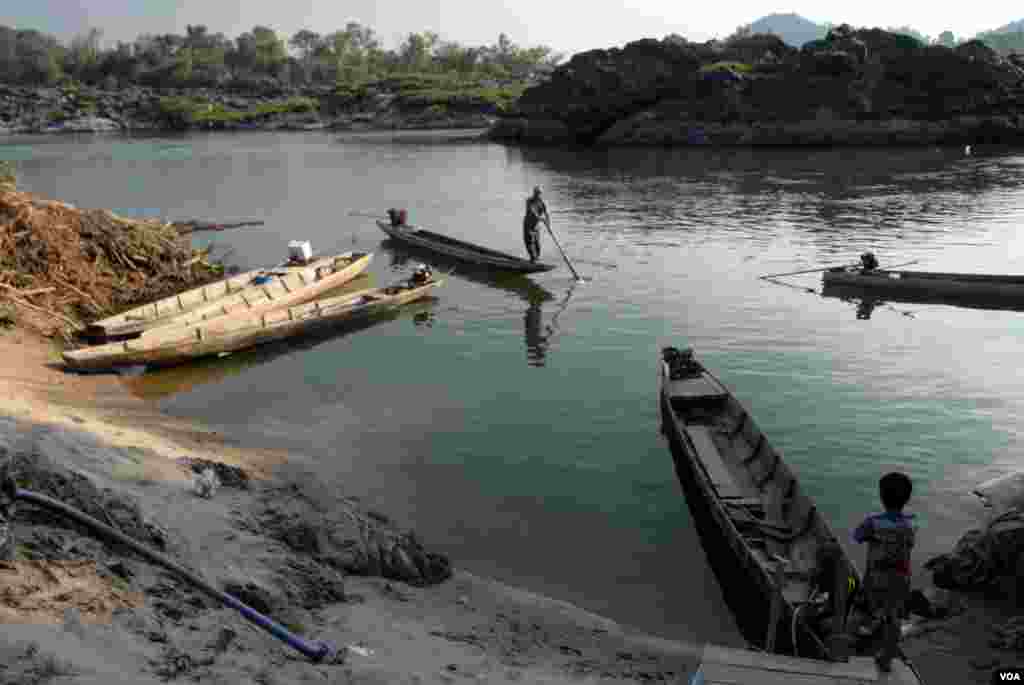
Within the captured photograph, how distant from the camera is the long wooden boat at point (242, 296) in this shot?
62.8ft

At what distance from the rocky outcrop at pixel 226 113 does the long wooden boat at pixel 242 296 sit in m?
99.5

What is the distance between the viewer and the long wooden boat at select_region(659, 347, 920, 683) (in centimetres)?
807

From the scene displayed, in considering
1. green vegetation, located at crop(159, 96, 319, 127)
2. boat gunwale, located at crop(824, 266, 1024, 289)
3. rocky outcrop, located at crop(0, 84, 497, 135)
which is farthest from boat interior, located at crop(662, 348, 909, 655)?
green vegetation, located at crop(159, 96, 319, 127)

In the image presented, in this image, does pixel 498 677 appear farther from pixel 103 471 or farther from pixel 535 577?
pixel 103 471

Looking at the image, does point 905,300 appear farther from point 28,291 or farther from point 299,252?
point 28,291

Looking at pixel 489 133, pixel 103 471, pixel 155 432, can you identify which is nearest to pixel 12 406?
pixel 155 432

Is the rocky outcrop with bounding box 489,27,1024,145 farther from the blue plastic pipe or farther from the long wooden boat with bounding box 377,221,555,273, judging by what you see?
the blue plastic pipe

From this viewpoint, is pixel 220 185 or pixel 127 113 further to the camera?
pixel 127 113

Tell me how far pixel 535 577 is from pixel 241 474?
160 inches

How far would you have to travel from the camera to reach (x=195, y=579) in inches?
276

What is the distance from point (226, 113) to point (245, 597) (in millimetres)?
133510

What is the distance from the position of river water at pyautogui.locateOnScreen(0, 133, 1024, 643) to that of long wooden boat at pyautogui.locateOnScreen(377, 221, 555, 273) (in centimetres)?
68

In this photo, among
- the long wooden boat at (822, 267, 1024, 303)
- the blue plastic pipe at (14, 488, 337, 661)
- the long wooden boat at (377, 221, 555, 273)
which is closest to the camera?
the blue plastic pipe at (14, 488, 337, 661)

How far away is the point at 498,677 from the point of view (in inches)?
285
